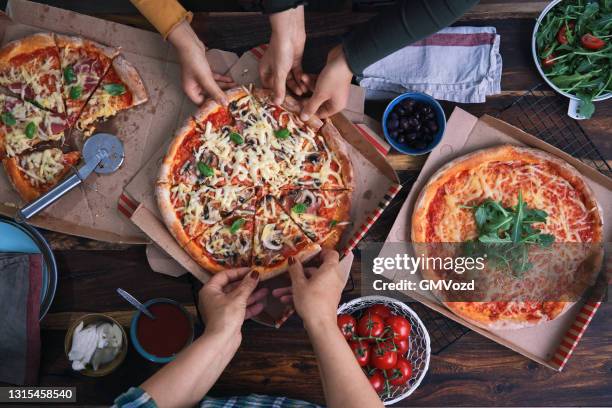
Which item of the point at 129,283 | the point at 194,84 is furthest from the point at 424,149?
the point at 129,283

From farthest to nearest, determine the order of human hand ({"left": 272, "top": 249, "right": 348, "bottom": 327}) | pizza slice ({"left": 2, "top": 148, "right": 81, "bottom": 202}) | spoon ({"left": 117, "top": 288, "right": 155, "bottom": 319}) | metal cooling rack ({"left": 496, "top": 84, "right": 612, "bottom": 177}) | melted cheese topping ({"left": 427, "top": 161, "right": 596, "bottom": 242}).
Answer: metal cooling rack ({"left": 496, "top": 84, "right": 612, "bottom": 177}) < melted cheese topping ({"left": 427, "top": 161, "right": 596, "bottom": 242}) < pizza slice ({"left": 2, "top": 148, "right": 81, "bottom": 202}) < spoon ({"left": 117, "top": 288, "right": 155, "bottom": 319}) < human hand ({"left": 272, "top": 249, "right": 348, "bottom": 327})

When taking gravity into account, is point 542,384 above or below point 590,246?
below

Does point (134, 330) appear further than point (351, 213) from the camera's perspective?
No

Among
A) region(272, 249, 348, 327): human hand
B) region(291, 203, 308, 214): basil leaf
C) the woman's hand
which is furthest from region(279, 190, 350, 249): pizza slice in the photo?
the woman's hand

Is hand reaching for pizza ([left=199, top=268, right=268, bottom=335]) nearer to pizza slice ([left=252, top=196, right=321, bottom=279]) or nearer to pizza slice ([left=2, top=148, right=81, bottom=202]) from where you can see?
pizza slice ([left=252, top=196, right=321, bottom=279])

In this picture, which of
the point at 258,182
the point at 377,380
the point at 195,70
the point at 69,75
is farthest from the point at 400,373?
the point at 69,75

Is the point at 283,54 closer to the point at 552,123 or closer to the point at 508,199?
the point at 508,199

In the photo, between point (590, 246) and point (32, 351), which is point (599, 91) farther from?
point (32, 351)
